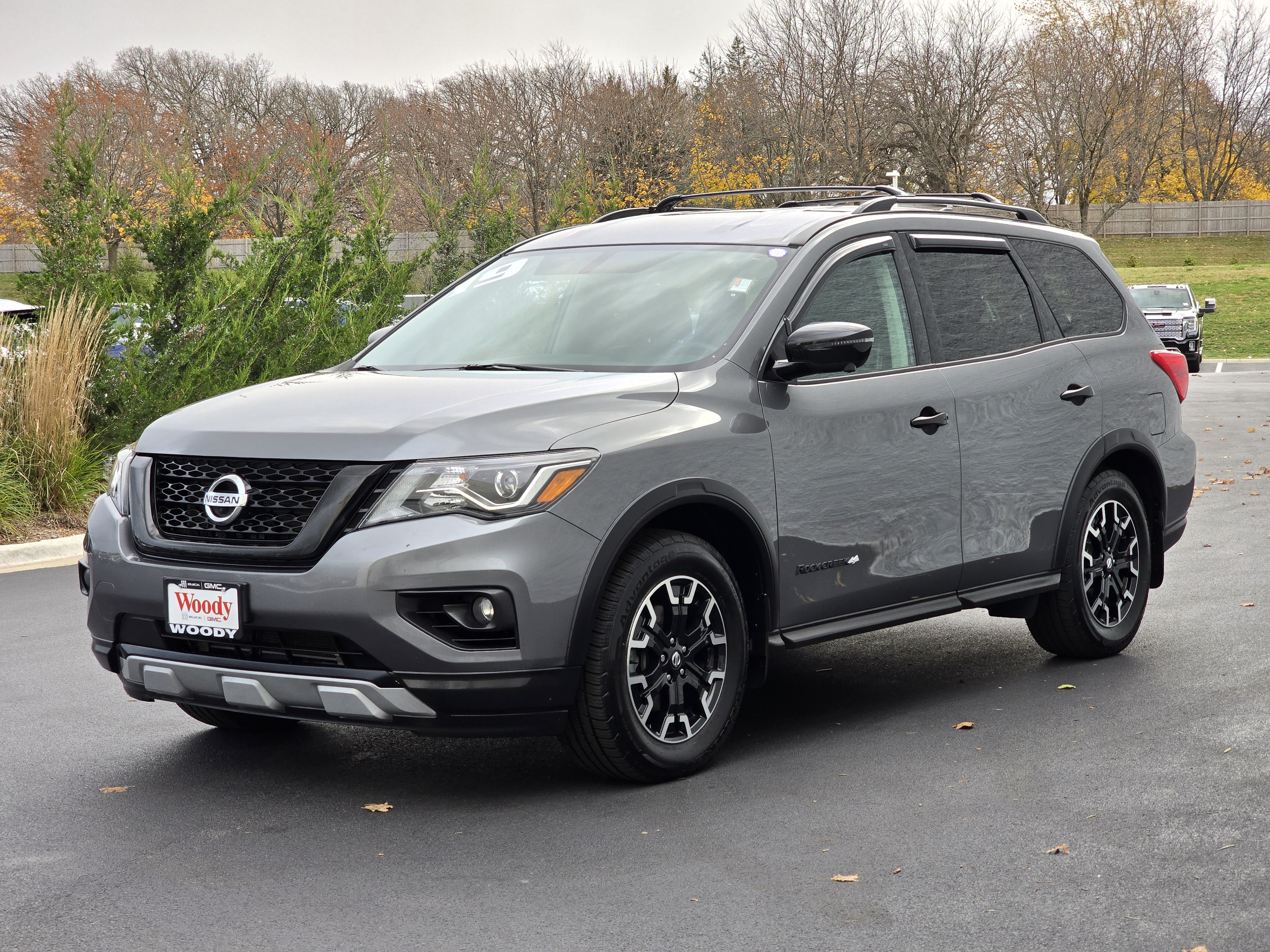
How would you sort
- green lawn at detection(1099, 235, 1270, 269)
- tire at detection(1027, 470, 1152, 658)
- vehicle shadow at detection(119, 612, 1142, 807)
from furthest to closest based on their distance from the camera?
green lawn at detection(1099, 235, 1270, 269) < tire at detection(1027, 470, 1152, 658) < vehicle shadow at detection(119, 612, 1142, 807)

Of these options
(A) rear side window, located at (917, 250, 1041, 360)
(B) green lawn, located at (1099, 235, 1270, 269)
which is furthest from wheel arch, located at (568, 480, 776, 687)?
(B) green lawn, located at (1099, 235, 1270, 269)

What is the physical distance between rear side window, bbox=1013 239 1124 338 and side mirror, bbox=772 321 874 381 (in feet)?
5.88

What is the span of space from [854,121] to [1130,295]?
38.7m

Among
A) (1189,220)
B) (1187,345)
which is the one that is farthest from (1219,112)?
(1187,345)

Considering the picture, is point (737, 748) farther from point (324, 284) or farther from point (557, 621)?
point (324, 284)

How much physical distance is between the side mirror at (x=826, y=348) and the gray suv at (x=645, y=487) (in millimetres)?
12

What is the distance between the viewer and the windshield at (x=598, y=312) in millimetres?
5527

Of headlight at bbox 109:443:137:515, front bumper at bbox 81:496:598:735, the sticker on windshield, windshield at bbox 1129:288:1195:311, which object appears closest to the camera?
front bumper at bbox 81:496:598:735

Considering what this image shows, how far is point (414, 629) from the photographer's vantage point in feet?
14.8

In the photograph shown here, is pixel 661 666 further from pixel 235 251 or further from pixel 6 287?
pixel 6 287

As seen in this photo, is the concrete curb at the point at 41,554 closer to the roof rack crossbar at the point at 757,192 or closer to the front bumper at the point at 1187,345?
the roof rack crossbar at the point at 757,192

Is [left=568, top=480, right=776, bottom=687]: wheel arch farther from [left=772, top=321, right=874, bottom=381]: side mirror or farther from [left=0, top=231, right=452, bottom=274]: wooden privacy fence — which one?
[left=0, top=231, right=452, bottom=274]: wooden privacy fence

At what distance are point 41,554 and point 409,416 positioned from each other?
7.06 m

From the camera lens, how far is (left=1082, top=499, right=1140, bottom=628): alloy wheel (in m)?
6.93
